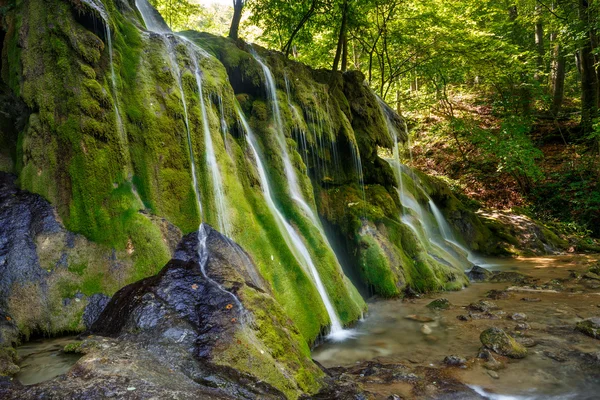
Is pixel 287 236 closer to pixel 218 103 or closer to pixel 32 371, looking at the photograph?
pixel 218 103

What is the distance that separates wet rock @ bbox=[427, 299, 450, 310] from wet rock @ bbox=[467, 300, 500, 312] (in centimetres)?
44

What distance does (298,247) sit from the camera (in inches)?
293

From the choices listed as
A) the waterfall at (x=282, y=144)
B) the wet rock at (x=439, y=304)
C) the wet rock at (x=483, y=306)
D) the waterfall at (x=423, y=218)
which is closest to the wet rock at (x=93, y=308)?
the waterfall at (x=282, y=144)

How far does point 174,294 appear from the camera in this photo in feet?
13.2

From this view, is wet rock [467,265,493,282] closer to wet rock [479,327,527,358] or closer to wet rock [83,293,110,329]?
wet rock [479,327,527,358]

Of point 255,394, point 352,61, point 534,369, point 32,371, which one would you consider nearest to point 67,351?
point 32,371

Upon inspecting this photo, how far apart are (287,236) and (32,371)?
456 cm

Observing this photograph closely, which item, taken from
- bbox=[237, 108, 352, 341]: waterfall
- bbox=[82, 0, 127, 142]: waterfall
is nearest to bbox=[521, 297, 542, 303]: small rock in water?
bbox=[237, 108, 352, 341]: waterfall

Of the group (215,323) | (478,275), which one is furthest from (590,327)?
(215,323)

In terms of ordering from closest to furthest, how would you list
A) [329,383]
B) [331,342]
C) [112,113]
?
1. [329,383]
2. [112,113]
3. [331,342]

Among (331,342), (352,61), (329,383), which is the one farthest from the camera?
(352,61)

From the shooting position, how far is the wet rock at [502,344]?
553cm

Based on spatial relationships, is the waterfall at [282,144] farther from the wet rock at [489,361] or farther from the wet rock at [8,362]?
the wet rock at [8,362]

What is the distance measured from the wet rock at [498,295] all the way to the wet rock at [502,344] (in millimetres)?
3234
